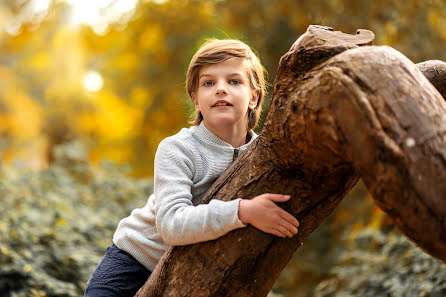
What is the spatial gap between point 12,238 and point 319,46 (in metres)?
3.45

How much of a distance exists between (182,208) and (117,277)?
2.05 ft

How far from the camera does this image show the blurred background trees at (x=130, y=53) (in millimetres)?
6453

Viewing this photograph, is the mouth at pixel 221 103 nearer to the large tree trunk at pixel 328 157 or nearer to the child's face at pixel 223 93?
the child's face at pixel 223 93

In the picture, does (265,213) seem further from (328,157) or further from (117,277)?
(117,277)

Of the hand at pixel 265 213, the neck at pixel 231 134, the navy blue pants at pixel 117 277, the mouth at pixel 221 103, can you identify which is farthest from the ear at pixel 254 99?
the navy blue pants at pixel 117 277

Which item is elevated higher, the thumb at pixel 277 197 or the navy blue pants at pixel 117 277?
the thumb at pixel 277 197

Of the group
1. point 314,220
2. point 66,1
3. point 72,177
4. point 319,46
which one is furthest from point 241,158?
point 66,1

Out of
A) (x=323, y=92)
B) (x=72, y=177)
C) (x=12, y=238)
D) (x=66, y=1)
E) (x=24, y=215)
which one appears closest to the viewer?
(x=323, y=92)

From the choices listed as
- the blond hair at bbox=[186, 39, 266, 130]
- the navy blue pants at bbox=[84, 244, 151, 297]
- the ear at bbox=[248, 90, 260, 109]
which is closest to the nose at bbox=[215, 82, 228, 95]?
the blond hair at bbox=[186, 39, 266, 130]

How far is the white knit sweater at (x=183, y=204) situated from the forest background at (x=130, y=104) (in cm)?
→ 78

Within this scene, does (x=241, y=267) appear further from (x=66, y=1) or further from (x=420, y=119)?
(x=66, y=1)

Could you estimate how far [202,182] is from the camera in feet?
6.60

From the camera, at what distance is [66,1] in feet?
44.4

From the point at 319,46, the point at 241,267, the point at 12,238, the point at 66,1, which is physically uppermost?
the point at 66,1
